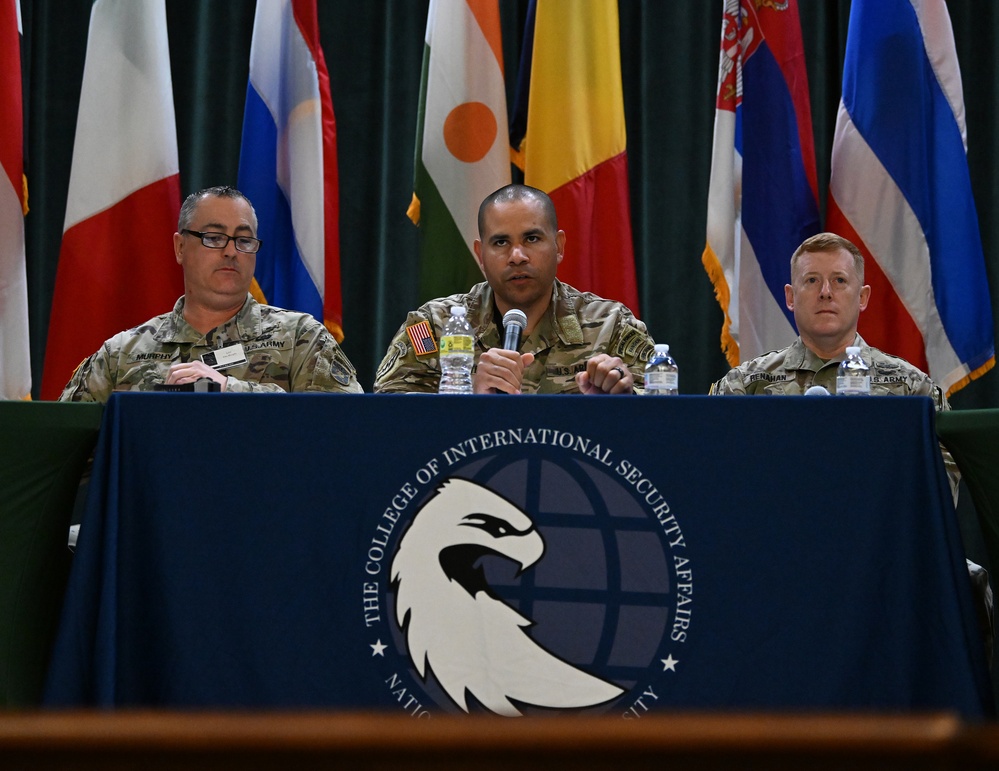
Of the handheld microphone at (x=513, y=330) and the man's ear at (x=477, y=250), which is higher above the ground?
the man's ear at (x=477, y=250)

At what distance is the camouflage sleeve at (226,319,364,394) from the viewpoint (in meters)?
3.03

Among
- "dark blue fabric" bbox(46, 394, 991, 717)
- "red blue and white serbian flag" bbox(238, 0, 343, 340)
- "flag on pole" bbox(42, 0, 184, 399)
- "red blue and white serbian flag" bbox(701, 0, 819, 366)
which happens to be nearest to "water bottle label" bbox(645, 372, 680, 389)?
"dark blue fabric" bbox(46, 394, 991, 717)

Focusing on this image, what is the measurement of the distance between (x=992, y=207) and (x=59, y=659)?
364 centimetres

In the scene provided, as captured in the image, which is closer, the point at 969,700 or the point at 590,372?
the point at 969,700

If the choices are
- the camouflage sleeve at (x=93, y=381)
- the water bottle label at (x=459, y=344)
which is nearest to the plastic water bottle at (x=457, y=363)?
the water bottle label at (x=459, y=344)

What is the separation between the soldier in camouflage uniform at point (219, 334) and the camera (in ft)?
10.1

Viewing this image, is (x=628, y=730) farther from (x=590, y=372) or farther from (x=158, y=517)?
(x=590, y=372)

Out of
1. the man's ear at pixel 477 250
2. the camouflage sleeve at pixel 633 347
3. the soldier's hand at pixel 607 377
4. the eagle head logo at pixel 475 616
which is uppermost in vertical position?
the man's ear at pixel 477 250

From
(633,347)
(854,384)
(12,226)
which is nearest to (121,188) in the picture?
(12,226)

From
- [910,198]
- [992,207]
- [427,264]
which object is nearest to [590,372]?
[427,264]

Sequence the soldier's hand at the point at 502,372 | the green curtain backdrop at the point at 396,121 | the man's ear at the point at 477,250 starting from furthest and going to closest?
the green curtain backdrop at the point at 396,121, the man's ear at the point at 477,250, the soldier's hand at the point at 502,372

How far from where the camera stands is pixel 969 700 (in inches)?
69.8

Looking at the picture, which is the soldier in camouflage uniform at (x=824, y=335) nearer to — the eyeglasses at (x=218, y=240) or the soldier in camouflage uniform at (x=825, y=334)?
the soldier in camouflage uniform at (x=825, y=334)

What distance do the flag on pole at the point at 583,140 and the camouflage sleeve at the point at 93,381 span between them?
1.55 meters
